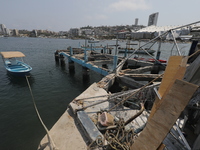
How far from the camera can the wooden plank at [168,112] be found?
6.75 feet

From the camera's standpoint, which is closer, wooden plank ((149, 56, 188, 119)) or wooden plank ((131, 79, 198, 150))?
wooden plank ((131, 79, 198, 150))

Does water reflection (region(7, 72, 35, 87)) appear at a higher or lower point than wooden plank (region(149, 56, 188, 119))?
lower

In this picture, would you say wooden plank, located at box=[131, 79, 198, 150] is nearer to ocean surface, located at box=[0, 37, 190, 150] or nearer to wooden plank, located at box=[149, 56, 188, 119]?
wooden plank, located at box=[149, 56, 188, 119]

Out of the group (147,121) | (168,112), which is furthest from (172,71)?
(147,121)

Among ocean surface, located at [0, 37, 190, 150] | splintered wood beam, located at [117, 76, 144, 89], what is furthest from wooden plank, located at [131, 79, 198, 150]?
ocean surface, located at [0, 37, 190, 150]

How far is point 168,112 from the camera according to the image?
2.23 meters

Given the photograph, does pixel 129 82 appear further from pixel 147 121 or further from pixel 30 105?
pixel 30 105

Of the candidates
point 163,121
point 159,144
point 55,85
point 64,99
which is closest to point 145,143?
point 159,144

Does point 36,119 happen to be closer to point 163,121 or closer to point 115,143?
point 115,143

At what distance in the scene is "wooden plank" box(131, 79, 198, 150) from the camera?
206 cm

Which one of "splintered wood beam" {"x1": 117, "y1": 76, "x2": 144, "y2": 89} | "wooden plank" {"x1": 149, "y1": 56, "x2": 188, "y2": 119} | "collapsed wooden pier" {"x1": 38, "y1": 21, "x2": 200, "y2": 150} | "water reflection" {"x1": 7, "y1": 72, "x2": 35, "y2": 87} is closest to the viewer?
"collapsed wooden pier" {"x1": 38, "y1": 21, "x2": 200, "y2": 150}

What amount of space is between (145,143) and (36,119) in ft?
31.5

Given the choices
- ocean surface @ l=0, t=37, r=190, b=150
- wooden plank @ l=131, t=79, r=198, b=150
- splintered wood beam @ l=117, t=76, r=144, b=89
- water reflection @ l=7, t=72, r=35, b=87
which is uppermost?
wooden plank @ l=131, t=79, r=198, b=150

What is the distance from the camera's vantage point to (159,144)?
2.38m
